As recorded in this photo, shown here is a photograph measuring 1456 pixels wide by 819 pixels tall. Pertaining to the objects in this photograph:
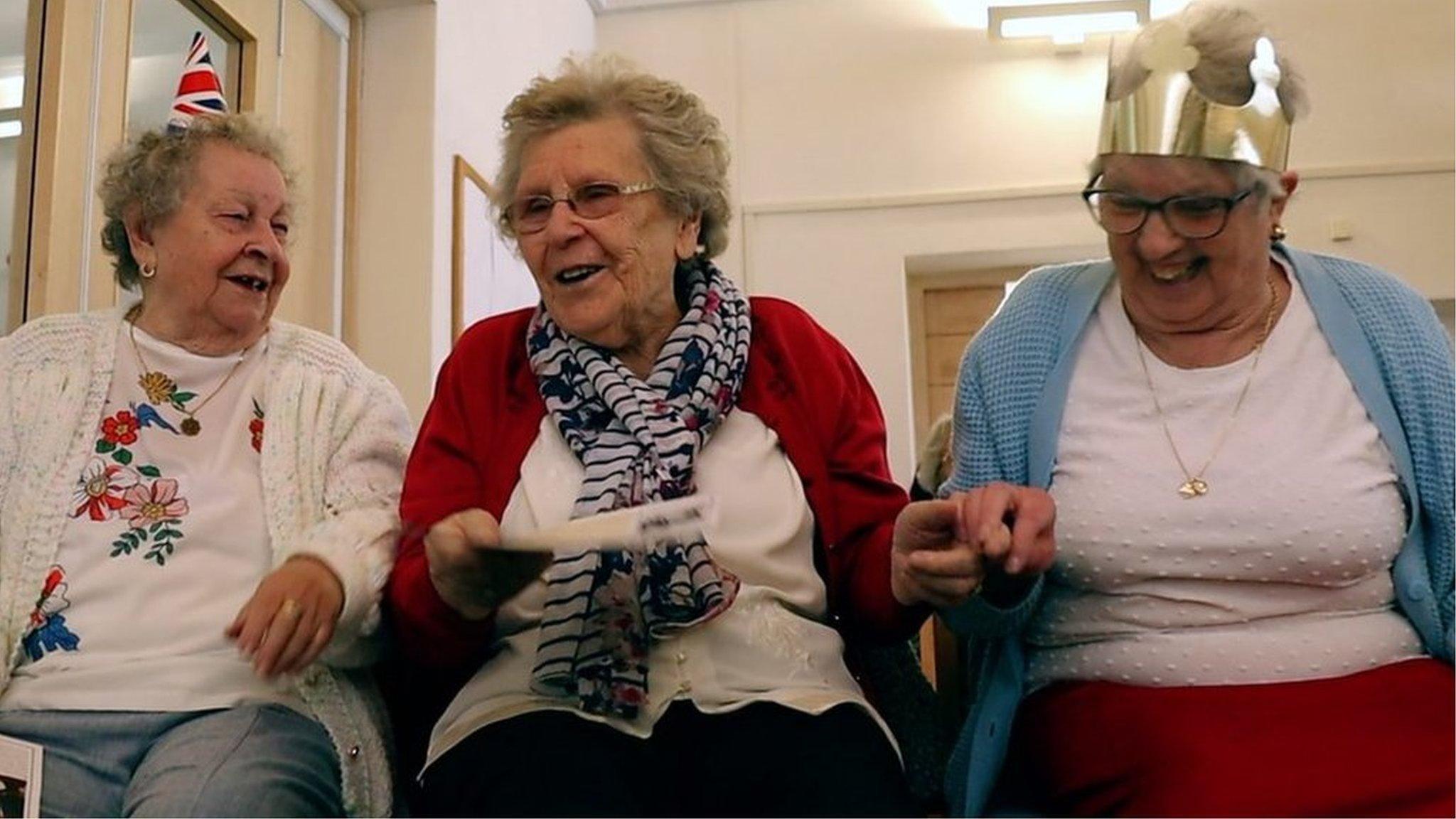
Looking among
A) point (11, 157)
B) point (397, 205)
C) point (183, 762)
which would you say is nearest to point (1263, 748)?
point (183, 762)

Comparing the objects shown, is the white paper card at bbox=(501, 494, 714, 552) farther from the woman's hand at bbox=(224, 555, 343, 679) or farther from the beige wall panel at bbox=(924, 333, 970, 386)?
the beige wall panel at bbox=(924, 333, 970, 386)

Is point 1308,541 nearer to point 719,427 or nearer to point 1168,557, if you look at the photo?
point 1168,557

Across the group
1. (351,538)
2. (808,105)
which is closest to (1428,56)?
(808,105)

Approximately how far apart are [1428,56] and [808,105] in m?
1.91

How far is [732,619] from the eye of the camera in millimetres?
1229

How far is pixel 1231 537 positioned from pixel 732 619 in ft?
1.56

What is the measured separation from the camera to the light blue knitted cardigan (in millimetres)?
1188

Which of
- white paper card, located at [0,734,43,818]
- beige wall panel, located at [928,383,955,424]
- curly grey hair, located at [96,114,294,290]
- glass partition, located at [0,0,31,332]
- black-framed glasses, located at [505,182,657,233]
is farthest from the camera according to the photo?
beige wall panel, located at [928,383,955,424]

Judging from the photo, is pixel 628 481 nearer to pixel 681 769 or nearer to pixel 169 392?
pixel 681 769

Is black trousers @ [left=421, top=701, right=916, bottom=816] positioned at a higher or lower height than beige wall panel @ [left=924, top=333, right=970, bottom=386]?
lower

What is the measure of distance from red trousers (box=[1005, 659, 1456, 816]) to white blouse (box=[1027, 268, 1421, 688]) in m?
→ 0.03

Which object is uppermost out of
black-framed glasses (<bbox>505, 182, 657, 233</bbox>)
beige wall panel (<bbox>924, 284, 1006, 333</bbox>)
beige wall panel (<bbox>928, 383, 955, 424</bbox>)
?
beige wall panel (<bbox>924, 284, 1006, 333</bbox>)

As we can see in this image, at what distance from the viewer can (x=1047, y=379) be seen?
4.22 feet

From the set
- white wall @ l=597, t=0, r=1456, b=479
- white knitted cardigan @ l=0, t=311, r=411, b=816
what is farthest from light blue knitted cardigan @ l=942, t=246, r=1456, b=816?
white wall @ l=597, t=0, r=1456, b=479
